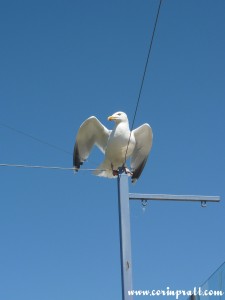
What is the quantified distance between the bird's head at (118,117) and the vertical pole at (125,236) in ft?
15.5

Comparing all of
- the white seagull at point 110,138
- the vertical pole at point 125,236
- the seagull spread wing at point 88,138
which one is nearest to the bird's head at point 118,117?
the white seagull at point 110,138

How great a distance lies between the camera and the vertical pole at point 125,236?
5.93 m

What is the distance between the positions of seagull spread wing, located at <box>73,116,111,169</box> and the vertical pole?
480 centimetres

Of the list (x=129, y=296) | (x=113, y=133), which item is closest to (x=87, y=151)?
(x=113, y=133)

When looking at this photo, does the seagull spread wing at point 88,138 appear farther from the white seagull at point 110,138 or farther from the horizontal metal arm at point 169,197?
the horizontal metal arm at point 169,197

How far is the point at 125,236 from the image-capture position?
618 cm

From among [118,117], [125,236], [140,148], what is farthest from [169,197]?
[140,148]

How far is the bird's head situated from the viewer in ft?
37.2

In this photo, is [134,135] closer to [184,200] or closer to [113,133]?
[113,133]

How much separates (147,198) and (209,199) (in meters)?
0.66

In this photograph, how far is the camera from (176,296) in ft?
21.8

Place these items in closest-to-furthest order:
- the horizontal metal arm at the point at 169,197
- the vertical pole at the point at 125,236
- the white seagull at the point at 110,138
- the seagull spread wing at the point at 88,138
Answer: the vertical pole at the point at 125,236, the horizontal metal arm at the point at 169,197, the white seagull at the point at 110,138, the seagull spread wing at the point at 88,138

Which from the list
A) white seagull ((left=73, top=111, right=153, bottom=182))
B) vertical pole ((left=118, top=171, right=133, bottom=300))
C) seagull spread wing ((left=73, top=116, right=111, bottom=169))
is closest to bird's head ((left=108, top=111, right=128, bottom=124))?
white seagull ((left=73, top=111, right=153, bottom=182))

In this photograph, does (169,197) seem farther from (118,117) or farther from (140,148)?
(140,148)
